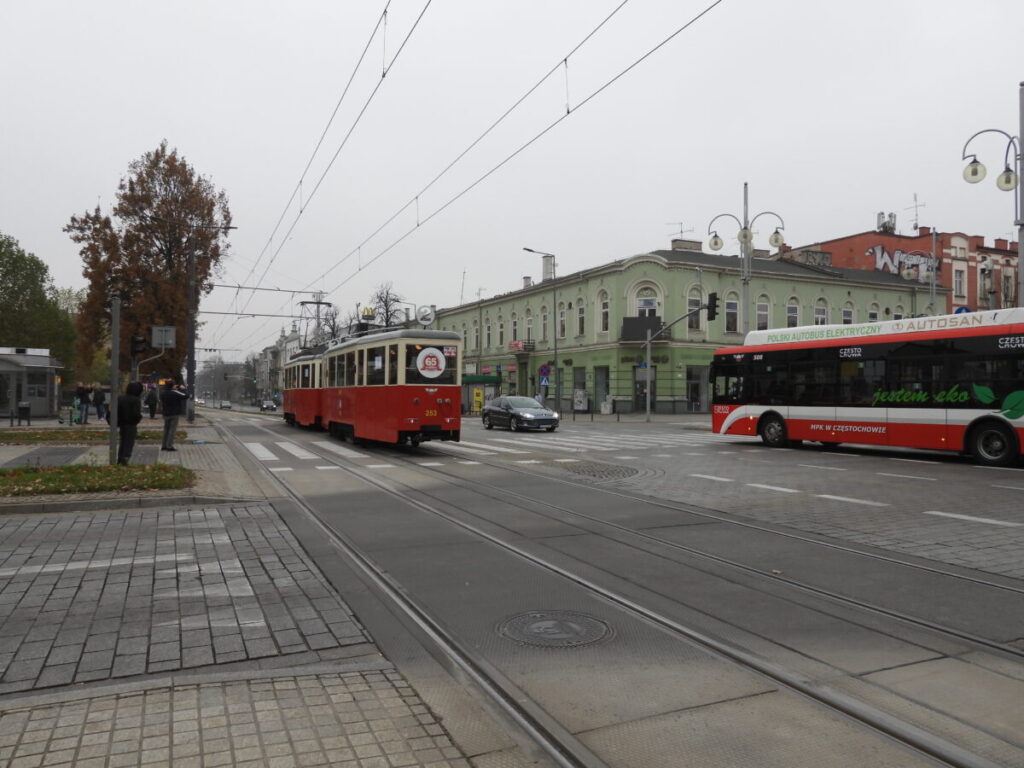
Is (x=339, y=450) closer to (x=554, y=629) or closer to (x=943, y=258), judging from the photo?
(x=554, y=629)

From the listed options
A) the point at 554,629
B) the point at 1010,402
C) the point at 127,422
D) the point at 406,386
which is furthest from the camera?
the point at 406,386

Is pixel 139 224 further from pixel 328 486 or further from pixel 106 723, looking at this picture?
pixel 106 723

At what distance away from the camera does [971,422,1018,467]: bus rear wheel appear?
46.2 feet

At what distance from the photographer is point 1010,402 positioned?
46.1ft

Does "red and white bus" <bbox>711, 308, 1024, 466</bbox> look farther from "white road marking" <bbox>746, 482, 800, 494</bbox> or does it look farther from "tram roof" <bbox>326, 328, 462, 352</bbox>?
"tram roof" <bbox>326, 328, 462, 352</bbox>

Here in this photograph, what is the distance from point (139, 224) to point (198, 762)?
3525cm

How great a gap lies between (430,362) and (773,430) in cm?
952

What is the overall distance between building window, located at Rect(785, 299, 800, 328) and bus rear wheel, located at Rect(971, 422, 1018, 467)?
124ft

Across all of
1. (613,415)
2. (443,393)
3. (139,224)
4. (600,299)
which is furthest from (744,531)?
(600,299)

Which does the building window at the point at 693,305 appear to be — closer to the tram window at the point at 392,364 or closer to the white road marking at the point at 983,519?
the tram window at the point at 392,364

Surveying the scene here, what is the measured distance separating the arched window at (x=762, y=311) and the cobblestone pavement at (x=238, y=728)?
4963 cm

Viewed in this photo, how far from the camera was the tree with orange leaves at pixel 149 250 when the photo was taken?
1278 inches

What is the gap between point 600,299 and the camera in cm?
4856

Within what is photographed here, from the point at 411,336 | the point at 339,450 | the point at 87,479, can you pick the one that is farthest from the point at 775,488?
the point at 339,450
